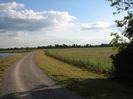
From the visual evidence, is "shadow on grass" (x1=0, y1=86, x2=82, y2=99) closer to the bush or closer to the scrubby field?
the bush

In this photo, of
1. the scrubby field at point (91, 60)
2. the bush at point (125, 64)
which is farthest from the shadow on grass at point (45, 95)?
the scrubby field at point (91, 60)

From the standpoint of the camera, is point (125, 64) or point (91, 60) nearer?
point (125, 64)

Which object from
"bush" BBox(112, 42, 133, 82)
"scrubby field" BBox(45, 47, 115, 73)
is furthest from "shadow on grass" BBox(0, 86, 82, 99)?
"scrubby field" BBox(45, 47, 115, 73)

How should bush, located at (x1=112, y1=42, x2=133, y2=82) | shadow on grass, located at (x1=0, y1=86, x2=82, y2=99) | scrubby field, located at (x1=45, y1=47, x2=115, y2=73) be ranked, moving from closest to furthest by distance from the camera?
shadow on grass, located at (x1=0, y1=86, x2=82, y2=99), bush, located at (x1=112, y1=42, x2=133, y2=82), scrubby field, located at (x1=45, y1=47, x2=115, y2=73)

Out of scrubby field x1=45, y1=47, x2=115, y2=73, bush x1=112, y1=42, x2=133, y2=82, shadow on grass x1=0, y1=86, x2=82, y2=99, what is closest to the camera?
shadow on grass x1=0, y1=86, x2=82, y2=99

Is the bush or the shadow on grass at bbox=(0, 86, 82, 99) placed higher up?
the bush

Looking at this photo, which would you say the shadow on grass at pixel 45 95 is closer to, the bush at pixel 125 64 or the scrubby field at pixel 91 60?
the bush at pixel 125 64

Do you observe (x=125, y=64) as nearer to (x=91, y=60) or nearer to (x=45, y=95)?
(x=45, y=95)

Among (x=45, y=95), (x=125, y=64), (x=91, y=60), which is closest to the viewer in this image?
(x=45, y=95)

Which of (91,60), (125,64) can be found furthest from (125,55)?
(91,60)

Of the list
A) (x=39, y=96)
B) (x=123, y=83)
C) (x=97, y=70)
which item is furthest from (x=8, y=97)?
(x=97, y=70)

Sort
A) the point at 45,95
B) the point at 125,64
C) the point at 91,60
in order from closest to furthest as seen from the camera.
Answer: the point at 45,95, the point at 125,64, the point at 91,60

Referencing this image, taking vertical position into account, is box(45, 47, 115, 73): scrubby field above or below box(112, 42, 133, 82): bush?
below

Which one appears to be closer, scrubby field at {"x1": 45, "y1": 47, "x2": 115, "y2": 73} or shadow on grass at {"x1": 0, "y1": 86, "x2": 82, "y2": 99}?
shadow on grass at {"x1": 0, "y1": 86, "x2": 82, "y2": 99}
